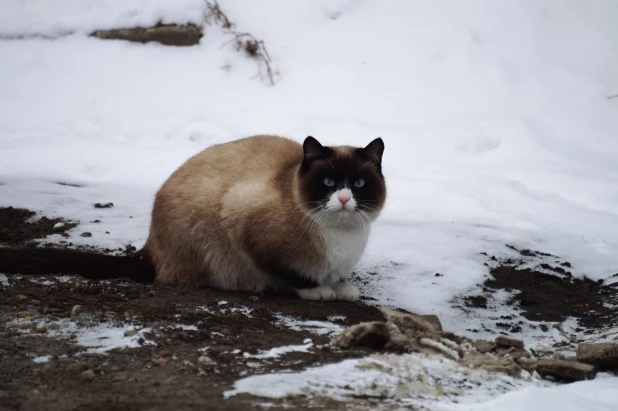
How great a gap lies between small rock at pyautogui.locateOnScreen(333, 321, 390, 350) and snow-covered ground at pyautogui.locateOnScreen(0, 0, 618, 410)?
1.90 metres

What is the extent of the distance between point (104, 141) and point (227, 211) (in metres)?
4.10

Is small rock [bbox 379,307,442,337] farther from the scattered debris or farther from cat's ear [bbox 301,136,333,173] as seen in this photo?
the scattered debris

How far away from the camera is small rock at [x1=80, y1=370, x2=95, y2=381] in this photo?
285 cm

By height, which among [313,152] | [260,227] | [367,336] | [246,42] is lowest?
[367,336]

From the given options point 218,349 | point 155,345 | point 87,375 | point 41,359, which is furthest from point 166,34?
point 87,375

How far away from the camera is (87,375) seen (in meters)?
2.87

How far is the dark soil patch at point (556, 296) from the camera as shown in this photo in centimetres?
484

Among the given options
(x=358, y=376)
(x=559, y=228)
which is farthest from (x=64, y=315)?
(x=559, y=228)

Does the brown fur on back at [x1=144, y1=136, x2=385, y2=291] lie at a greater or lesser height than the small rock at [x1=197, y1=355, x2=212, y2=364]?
greater

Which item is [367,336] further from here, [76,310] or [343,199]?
[76,310]

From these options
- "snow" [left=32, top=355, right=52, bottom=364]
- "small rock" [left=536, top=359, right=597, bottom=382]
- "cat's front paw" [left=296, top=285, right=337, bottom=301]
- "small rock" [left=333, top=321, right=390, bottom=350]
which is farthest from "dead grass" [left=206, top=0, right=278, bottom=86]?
"snow" [left=32, top=355, right=52, bottom=364]

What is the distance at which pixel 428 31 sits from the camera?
32.7 ft

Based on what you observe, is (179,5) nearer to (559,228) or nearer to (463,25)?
(463,25)

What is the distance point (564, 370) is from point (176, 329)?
1789mm
